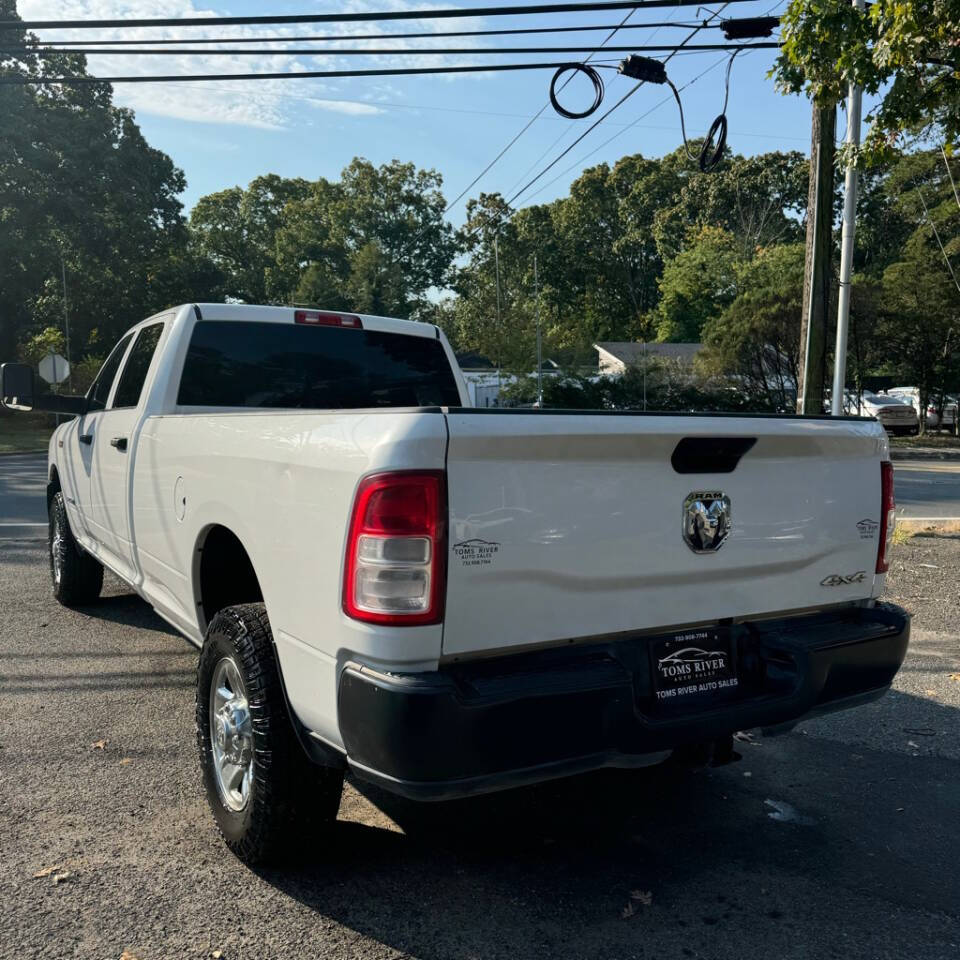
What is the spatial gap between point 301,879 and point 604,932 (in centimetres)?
100

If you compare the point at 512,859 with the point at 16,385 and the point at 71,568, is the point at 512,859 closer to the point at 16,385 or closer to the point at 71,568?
the point at 16,385

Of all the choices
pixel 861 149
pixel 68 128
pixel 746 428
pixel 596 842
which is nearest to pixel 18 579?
pixel 596 842

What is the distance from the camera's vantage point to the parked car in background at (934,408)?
33.2m

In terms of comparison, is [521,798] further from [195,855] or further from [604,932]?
[195,855]

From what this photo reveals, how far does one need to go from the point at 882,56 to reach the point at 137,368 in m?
5.69

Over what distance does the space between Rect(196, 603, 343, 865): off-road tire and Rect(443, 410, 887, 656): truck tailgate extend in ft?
2.49

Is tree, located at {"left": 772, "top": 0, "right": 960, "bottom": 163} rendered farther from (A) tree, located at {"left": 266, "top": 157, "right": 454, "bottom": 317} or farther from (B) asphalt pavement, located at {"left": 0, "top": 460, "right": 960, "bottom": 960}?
(A) tree, located at {"left": 266, "top": 157, "right": 454, "bottom": 317}

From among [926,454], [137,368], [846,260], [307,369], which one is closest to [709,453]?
[307,369]

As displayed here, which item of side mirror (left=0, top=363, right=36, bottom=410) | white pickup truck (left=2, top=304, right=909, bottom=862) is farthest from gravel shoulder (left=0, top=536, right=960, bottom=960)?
side mirror (left=0, top=363, right=36, bottom=410)

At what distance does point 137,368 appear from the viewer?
5.20 meters

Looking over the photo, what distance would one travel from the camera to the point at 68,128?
119ft

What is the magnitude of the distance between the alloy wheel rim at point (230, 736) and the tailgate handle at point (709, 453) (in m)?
1.60

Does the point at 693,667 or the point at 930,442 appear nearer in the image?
the point at 693,667

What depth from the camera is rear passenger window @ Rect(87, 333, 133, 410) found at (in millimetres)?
5629
